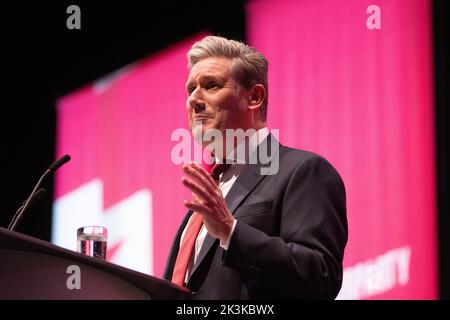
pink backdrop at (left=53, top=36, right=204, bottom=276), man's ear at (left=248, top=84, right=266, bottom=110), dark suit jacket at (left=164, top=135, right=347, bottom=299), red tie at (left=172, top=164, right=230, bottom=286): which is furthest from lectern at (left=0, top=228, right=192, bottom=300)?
pink backdrop at (left=53, top=36, right=204, bottom=276)

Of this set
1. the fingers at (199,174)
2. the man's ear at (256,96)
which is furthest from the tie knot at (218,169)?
the fingers at (199,174)

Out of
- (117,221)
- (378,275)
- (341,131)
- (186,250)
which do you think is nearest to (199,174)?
(186,250)

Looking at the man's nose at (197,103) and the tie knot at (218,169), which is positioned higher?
the man's nose at (197,103)

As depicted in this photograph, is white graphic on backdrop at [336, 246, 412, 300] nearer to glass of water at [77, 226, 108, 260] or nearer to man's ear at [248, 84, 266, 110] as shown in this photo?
man's ear at [248, 84, 266, 110]

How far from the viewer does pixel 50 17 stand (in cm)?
516

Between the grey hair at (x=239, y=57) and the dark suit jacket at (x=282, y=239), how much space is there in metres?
0.36

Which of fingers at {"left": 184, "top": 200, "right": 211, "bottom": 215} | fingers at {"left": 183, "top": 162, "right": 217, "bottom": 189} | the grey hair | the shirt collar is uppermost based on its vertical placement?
the grey hair

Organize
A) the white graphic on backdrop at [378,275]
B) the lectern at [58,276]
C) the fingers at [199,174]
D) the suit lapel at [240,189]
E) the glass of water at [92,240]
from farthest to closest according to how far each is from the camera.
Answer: the white graphic on backdrop at [378,275]
the glass of water at [92,240]
the suit lapel at [240,189]
the fingers at [199,174]
the lectern at [58,276]

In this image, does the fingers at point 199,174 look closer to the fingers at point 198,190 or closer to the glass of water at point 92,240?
the fingers at point 198,190

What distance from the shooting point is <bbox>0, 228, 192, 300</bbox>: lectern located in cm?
163

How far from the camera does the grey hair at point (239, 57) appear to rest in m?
2.48
